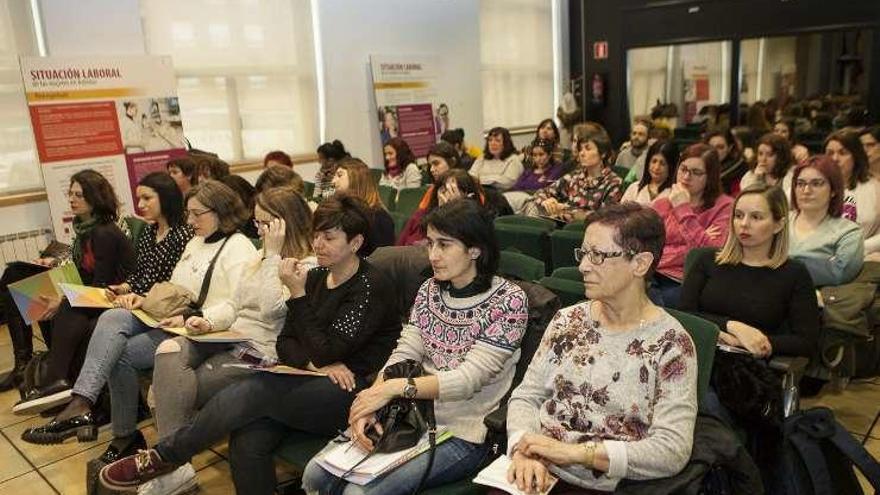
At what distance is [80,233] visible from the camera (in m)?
3.81

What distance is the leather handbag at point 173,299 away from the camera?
10.1 feet

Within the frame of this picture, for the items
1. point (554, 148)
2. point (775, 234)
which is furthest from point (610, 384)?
point (554, 148)

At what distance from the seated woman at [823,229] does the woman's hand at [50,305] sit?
12.0 ft

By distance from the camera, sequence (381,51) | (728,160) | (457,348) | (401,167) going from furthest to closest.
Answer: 1. (381,51)
2. (401,167)
3. (728,160)
4. (457,348)

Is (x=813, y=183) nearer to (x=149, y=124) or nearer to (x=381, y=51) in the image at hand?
(x=149, y=124)

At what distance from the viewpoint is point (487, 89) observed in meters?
9.65

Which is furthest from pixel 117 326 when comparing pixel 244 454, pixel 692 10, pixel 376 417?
pixel 692 10

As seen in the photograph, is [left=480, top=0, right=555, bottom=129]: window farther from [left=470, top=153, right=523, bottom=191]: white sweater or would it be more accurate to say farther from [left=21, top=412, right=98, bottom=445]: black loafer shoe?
[left=21, top=412, right=98, bottom=445]: black loafer shoe

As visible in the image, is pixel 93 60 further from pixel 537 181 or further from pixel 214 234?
pixel 537 181

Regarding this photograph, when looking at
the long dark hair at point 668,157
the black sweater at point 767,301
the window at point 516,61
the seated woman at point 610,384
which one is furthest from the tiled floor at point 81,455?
the window at point 516,61

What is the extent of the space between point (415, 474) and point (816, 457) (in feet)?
3.82

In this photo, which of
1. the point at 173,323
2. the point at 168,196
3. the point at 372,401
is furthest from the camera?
the point at 168,196

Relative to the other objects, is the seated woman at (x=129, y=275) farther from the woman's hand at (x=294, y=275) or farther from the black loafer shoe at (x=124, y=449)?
the woman's hand at (x=294, y=275)

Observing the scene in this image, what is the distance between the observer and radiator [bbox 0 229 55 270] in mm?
5281
